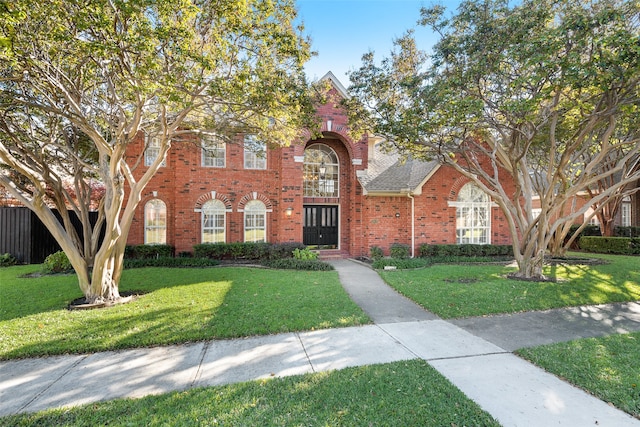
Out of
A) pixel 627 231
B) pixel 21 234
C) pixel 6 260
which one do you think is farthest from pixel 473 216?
pixel 6 260

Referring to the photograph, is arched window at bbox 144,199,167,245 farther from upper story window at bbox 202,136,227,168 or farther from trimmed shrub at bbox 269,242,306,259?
trimmed shrub at bbox 269,242,306,259

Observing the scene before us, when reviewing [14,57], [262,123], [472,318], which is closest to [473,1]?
[262,123]

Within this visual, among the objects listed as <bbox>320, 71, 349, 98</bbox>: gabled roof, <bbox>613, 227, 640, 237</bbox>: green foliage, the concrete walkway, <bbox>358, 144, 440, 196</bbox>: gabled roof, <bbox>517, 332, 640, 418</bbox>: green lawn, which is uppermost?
<bbox>320, 71, 349, 98</bbox>: gabled roof

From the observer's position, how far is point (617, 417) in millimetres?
2805

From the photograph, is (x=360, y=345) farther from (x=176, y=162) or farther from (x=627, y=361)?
(x=176, y=162)

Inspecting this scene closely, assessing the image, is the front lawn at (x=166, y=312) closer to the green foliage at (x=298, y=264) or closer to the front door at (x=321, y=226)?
the green foliage at (x=298, y=264)

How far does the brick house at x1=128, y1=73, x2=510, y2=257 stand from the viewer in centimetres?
1295

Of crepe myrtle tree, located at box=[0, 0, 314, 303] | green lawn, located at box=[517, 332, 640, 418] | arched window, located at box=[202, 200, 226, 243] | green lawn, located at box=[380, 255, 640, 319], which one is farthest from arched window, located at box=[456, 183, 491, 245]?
arched window, located at box=[202, 200, 226, 243]

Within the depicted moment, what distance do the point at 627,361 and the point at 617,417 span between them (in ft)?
5.31

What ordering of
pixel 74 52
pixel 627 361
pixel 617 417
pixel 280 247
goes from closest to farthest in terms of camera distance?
pixel 617 417
pixel 627 361
pixel 74 52
pixel 280 247

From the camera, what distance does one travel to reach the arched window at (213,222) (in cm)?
1311

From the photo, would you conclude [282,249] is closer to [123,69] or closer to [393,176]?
[393,176]

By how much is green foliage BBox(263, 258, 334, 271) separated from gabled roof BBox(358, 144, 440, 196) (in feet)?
14.2

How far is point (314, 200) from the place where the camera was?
47.3 feet
